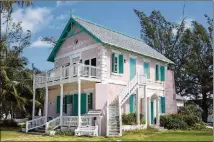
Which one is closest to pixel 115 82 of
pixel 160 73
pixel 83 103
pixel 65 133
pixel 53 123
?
pixel 83 103

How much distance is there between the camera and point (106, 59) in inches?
857

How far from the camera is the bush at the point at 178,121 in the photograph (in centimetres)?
2400

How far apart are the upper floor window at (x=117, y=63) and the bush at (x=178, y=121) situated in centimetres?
538

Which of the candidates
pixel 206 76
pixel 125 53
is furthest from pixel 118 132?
pixel 206 76

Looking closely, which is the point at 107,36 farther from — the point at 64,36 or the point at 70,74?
the point at 70,74

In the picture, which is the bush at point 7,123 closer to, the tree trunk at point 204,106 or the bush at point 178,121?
the bush at point 178,121

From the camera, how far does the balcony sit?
20188 millimetres

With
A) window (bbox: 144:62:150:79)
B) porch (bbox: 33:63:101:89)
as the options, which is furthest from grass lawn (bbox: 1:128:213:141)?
window (bbox: 144:62:150:79)

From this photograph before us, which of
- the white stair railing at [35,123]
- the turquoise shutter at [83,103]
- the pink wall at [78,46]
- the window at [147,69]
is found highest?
the pink wall at [78,46]

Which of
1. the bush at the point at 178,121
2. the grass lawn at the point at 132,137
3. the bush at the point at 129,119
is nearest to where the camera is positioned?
the grass lawn at the point at 132,137

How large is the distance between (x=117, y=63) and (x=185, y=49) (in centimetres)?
1997

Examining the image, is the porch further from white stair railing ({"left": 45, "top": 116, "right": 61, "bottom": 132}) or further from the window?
the window

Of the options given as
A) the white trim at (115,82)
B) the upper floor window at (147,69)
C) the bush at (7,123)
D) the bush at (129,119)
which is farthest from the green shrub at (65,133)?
the bush at (7,123)

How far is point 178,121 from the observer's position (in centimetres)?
2417
